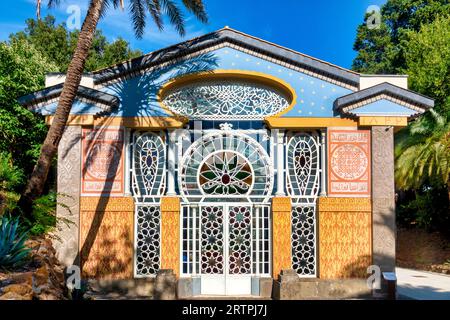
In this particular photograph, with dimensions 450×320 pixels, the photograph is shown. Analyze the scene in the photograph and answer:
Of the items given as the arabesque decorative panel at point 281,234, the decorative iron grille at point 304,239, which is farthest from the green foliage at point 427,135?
the arabesque decorative panel at point 281,234

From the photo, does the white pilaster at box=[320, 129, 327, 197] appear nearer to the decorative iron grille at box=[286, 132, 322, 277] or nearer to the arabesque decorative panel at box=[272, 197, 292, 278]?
the decorative iron grille at box=[286, 132, 322, 277]

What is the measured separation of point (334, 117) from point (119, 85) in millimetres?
5802

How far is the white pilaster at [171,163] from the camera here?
43.1 feet

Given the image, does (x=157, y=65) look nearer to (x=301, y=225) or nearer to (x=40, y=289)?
(x=301, y=225)

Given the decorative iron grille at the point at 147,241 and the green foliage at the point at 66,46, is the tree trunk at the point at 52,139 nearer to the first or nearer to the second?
the decorative iron grille at the point at 147,241

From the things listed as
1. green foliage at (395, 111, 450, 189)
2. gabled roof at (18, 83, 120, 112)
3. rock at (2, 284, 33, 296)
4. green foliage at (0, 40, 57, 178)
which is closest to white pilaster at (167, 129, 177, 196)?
A: gabled roof at (18, 83, 120, 112)

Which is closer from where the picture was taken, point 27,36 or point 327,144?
point 327,144

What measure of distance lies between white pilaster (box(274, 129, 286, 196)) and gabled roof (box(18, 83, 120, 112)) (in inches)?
173

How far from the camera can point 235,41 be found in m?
13.5

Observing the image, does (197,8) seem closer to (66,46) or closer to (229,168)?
(229,168)

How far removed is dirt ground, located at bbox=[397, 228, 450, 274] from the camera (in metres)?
21.1

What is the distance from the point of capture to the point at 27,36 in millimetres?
37625

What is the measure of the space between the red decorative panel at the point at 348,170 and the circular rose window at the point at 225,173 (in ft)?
7.05
